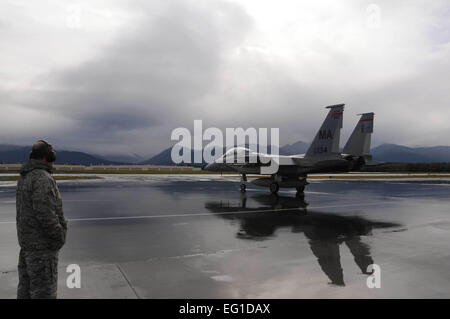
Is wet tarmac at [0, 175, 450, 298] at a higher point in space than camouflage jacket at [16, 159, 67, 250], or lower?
lower

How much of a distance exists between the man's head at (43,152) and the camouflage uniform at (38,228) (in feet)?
0.29

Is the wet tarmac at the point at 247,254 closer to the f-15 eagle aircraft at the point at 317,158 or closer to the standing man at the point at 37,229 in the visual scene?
the standing man at the point at 37,229

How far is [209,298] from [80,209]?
455 inches

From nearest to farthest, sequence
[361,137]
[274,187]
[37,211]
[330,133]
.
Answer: [37,211]
[330,133]
[274,187]
[361,137]

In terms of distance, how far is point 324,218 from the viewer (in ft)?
41.9

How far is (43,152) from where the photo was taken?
168 inches

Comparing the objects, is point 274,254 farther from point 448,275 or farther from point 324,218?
point 324,218

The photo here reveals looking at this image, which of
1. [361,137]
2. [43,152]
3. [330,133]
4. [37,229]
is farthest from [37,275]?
[361,137]

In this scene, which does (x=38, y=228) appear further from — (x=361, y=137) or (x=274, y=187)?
(x=361, y=137)

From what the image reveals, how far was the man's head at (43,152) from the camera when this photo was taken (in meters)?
4.24

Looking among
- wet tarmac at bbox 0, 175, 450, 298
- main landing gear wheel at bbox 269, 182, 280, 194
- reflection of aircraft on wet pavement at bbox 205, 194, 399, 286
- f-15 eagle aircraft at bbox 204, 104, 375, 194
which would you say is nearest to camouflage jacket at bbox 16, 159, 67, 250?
wet tarmac at bbox 0, 175, 450, 298

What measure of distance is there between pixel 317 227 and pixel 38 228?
8.55 m

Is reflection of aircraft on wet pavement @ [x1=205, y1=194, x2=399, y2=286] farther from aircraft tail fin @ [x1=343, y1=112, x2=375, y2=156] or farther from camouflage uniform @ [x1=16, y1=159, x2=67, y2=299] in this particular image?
aircraft tail fin @ [x1=343, y1=112, x2=375, y2=156]

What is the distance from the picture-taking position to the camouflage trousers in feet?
13.5
